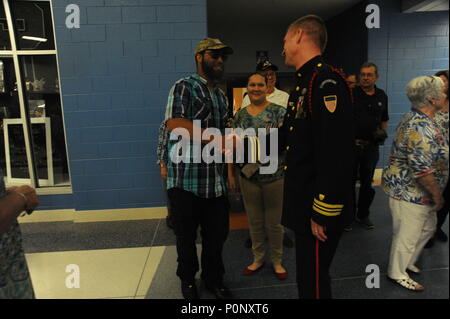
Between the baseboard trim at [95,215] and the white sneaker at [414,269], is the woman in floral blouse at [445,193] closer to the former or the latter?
the white sneaker at [414,269]

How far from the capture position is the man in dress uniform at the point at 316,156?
3.60ft

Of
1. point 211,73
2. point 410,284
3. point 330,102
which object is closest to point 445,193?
point 330,102

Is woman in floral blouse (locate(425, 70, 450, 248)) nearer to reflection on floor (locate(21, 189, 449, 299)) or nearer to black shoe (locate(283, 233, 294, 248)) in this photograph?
reflection on floor (locate(21, 189, 449, 299))

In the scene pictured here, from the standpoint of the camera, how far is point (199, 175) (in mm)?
1687

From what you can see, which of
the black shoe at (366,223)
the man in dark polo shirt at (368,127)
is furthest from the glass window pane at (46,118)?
the black shoe at (366,223)

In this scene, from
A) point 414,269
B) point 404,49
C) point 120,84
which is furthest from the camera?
point 120,84

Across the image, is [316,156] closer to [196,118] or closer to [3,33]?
[196,118]

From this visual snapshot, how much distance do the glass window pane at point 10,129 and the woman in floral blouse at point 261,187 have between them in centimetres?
273

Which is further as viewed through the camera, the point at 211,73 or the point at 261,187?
the point at 261,187

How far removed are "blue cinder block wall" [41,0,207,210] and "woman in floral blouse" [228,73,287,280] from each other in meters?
1.35

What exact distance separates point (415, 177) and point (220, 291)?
1.30m

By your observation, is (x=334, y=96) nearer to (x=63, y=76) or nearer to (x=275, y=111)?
(x=275, y=111)

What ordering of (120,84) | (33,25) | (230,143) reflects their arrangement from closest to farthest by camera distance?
(230,143) → (120,84) → (33,25)

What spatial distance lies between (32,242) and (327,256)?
2732 mm
